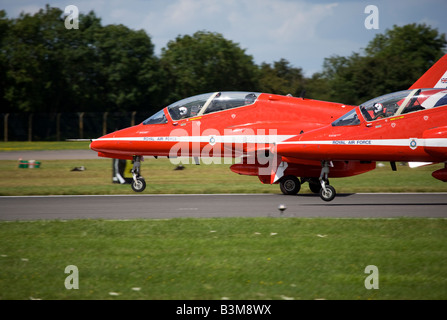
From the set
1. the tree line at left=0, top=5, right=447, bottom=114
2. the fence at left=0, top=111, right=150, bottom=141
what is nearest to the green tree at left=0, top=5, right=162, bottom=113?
the tree line at left=0, top=5, right=447, bottom=114

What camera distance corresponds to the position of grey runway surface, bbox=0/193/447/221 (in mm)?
13430

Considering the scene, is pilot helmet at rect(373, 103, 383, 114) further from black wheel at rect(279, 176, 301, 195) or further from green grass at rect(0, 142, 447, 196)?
green grass at rect(0, 142, 447, 196)

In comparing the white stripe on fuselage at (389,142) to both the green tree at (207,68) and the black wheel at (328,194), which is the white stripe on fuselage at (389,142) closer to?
the black wheel at (328,194)

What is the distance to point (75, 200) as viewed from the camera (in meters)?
16.6

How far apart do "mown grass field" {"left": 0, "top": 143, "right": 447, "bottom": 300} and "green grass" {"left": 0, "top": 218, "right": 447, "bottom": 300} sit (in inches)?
0.6

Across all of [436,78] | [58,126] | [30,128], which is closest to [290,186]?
[436,78]

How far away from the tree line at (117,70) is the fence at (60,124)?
3142 mm

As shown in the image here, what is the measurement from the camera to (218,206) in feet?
49.3

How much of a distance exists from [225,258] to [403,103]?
25.0 ft

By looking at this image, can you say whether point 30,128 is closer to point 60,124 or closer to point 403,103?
point 60,124

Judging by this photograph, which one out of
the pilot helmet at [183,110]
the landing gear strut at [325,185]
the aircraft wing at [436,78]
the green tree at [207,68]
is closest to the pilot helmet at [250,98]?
the pilot helmet at [183,110]

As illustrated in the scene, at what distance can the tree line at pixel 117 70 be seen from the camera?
50844 millimetres
